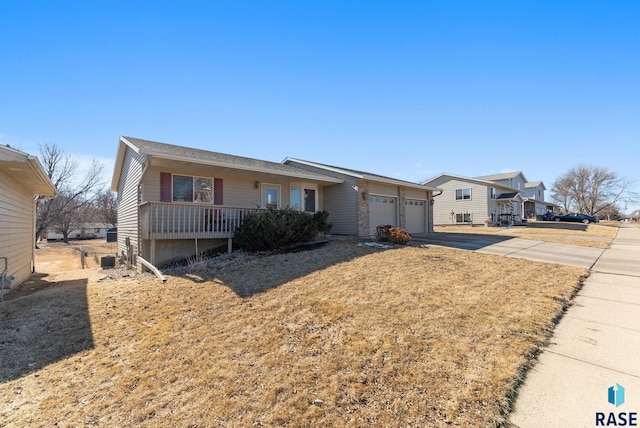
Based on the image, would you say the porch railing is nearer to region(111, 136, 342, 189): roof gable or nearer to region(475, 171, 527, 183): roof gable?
region(111, 136, 342, 189): roof gable

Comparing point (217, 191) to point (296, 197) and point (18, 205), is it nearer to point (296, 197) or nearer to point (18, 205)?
point (296, 197)

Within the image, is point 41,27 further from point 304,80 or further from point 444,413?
point 444,413

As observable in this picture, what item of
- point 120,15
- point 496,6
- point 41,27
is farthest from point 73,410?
point 496,6

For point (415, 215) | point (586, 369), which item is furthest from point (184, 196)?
point (415, 215)

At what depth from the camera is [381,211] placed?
15586 millimetres

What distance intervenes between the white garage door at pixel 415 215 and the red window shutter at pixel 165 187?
12.4 m

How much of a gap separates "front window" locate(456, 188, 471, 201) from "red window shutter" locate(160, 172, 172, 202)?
2726 centimetres

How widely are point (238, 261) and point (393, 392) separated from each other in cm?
655

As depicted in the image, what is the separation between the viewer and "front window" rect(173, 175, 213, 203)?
34.3 ft

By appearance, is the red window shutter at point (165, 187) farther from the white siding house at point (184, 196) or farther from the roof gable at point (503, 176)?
the roof gable at point (503, 176)

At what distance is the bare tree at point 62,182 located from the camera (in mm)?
27016

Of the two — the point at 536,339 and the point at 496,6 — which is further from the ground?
the point at 496,6

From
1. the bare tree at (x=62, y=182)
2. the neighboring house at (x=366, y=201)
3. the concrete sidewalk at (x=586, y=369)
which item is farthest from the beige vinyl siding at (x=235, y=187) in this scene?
the bare tree at (x=62, y=182)

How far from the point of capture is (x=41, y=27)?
7.99 m
